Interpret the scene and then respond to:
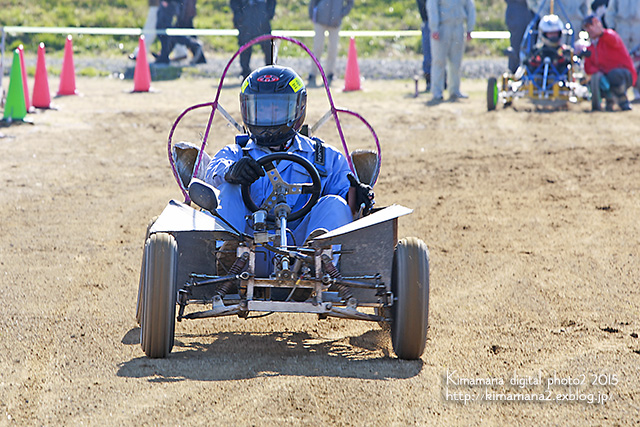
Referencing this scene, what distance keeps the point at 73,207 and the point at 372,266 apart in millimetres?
4451

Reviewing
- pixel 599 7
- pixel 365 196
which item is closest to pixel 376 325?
pixel 365 196

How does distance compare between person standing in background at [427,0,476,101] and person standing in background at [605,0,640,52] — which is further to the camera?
person standing in background at [605,0,640,52]

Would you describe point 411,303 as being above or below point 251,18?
below

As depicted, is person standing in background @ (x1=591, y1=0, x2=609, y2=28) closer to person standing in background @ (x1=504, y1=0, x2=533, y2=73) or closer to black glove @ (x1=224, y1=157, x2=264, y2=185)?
person standing in background @ (x1=504, y1=0, x2=533, y2=73)

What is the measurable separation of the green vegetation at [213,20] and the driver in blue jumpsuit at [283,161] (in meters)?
15.4

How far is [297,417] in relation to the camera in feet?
11.9

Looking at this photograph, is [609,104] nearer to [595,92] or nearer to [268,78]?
[595,92]

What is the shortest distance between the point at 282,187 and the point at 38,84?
916 centimetres

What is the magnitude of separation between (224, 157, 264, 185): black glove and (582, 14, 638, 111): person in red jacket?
974cm

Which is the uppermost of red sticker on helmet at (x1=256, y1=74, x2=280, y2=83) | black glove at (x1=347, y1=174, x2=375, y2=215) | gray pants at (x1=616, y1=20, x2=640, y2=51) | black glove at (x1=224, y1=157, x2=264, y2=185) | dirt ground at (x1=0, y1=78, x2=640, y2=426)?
red sticker on helmet at (x1=256, y1=74, x2=280, y2=83)

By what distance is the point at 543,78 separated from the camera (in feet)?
45.5

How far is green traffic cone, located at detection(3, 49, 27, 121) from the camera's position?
1180 centimetres

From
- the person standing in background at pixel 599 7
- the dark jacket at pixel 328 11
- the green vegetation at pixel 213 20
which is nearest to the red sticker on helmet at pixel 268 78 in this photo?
the dark jacket at pixel 328 11

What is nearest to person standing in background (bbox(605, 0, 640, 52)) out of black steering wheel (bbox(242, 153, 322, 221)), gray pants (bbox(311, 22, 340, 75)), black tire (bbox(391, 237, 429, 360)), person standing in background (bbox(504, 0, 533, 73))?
person standing in background (bbox(504, 0, 533, 73))
